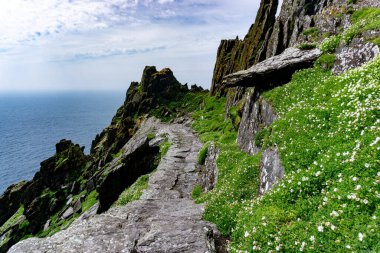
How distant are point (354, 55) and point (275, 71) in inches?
230

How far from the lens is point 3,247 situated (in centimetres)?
6731

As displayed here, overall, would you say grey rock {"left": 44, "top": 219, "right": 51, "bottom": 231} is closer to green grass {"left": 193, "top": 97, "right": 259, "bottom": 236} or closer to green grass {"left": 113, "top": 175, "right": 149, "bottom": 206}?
green grass {"left": 113, "top": 175, "right": 149, "bottom": 206}

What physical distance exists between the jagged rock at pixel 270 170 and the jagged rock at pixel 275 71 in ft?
29.6

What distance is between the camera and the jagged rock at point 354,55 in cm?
1947

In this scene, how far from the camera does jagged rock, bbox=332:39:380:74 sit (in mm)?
19469

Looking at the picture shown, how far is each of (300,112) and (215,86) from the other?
6852 centimetres

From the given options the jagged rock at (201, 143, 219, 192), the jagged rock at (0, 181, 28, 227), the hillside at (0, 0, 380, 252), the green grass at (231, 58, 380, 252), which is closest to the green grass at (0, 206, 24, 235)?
the jagged rock at (0, 181, 28, 227)

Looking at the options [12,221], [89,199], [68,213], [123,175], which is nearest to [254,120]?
[123,175]

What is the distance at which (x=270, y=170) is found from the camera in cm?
1594

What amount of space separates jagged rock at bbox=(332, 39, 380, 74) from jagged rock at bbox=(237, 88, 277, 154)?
5482 mm

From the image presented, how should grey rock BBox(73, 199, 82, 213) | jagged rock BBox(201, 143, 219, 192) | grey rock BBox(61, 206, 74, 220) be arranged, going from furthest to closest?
grey rock BBox(61, 206, 74, 220)
grey rock BBox(73, 199, 82, 213)
jagged rock BBox(201, 143, 219, 192)

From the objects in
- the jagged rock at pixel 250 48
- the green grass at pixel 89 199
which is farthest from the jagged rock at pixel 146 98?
the green grass at pixel 89 199

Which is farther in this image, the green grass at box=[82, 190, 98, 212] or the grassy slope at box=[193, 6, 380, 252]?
the green grass at box=[82, 190, 98, 212]

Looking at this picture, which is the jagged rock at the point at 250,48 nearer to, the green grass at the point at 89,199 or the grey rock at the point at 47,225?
the green grass at the point at 89,199
